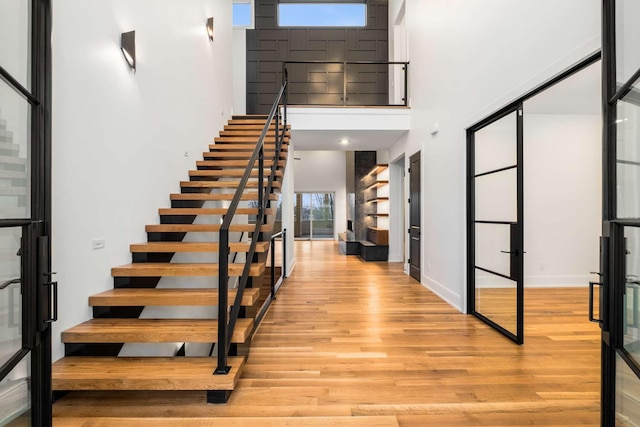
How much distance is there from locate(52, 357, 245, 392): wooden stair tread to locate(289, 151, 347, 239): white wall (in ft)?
36.2

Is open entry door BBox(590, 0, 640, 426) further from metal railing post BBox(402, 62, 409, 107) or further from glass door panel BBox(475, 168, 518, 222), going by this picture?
metal railing post BBox(402, 62, 409, 107)

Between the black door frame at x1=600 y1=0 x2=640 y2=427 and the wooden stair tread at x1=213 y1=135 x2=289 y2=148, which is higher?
the wooden stair tread at x1=213 y1=135 x2=289 y2=148

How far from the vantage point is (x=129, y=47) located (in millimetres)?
2971

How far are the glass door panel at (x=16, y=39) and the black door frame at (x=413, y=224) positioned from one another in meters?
4.83

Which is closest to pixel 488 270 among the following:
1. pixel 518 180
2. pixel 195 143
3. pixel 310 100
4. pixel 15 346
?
pixel 518 180

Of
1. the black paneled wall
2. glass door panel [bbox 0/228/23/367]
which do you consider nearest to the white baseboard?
glass door panel [bbox 0/228/23/367]

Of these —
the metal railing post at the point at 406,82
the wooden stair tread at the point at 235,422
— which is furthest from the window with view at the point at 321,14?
the wooden stair tread at the point at 235,422

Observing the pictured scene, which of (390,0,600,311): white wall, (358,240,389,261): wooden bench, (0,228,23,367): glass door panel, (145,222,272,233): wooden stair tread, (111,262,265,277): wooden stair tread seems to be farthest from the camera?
(358,240,389,261): wooden bench

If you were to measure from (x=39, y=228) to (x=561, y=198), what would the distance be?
249 inches

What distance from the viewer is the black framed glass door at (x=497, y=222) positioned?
2830 mm

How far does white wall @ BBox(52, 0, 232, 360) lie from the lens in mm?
2199

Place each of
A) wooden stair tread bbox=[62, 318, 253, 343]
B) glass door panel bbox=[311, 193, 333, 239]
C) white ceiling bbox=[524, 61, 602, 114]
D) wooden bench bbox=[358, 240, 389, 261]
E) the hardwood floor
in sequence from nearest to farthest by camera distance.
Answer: the hardwood floor → wooden stair tread bbox=[62, 318, 253, 343] → white ceiling bbox=[524, 61, 602, 114] → wooden bench bbox=[358, 240, 389, 261] → glass door panel bbox=[311, 193, 333, 239]

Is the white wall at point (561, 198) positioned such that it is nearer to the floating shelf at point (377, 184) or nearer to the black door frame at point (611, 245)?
the floating shelf at point (377, 184)

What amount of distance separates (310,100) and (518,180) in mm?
6516
